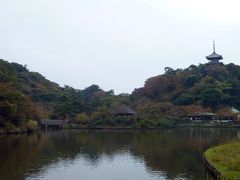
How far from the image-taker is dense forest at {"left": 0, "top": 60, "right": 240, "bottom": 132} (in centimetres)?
5794

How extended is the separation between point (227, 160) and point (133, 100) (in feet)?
218

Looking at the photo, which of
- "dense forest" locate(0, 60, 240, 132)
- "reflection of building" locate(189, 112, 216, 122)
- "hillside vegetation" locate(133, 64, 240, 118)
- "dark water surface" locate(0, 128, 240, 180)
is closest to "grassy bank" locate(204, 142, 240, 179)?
"dark water surface" locate(0, 128, 240, 180)

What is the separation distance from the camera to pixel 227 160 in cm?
2297

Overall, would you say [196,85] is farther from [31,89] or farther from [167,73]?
[31,89]

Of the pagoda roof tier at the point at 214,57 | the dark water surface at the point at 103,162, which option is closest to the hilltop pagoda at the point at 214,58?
the pagoda roof tier at the point at 214,57

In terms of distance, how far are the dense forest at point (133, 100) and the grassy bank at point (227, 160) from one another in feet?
111

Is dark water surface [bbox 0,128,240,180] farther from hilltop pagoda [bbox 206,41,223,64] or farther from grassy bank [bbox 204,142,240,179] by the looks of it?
hilltop pagoda [bbox 206,41,223,64]

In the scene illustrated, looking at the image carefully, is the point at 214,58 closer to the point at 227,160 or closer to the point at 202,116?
the point at 202,116

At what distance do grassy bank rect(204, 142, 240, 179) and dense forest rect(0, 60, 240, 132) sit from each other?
111 ft

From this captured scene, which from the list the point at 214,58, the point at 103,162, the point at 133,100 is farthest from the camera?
the point at 214,58

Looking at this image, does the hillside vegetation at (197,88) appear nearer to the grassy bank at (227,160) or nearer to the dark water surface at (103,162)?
the dark water surface at (103,162)

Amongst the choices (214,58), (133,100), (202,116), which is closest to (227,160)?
(202,116)

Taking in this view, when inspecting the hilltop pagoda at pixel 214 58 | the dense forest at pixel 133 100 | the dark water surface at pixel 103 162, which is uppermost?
→ the hilltop pagoda at pixel 214 58

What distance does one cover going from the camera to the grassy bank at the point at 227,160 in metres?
19.5
